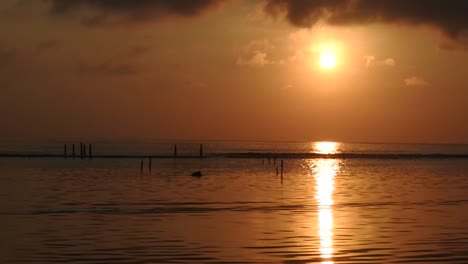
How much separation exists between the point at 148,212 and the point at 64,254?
14728mm

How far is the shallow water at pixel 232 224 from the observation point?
24125mm

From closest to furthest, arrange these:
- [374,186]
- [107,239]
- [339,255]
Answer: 1. [339,255]
2. [107,239]
3. [374,186]

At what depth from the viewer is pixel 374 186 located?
60344 millimetres

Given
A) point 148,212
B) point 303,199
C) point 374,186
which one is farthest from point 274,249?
point 374,186

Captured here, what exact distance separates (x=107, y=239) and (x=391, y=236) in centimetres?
1131

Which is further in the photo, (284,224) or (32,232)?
(284,224)

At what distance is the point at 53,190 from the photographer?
5338 cm

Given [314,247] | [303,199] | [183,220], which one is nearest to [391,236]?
[314,247]

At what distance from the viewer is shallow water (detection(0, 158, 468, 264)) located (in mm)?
24125

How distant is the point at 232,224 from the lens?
33.1 meters

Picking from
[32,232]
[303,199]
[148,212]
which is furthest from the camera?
[303,199]

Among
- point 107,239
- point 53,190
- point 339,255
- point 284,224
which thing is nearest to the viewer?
point 339,255

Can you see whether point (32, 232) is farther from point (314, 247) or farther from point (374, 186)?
point (374, 186)

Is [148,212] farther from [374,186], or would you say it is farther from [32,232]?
[374,186]
